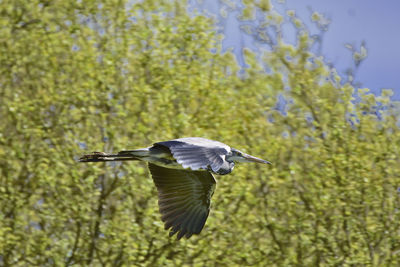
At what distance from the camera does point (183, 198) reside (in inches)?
345

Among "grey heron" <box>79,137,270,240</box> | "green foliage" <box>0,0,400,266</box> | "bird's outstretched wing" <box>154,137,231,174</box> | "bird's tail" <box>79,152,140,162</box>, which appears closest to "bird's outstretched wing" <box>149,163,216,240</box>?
"grey heron" <box>79,137,270,240</box>

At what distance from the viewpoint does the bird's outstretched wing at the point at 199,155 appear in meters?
7.37

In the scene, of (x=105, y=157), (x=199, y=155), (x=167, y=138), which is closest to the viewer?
(x=199, y=155)

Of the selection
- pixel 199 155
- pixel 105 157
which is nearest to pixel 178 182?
pixel 105 157

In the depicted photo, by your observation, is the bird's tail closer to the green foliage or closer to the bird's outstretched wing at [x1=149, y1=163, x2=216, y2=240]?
the bird's outstretched wing at [x1=149, y1=163, x2=216, y2=240]

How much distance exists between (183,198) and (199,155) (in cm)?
132

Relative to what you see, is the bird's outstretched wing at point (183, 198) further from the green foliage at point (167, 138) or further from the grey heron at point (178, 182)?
the green foliage at point (167, 138)

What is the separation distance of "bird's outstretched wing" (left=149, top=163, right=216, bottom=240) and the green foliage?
1.95 metres

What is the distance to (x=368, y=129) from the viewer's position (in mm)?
12016

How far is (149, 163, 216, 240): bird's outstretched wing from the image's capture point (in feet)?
28.0

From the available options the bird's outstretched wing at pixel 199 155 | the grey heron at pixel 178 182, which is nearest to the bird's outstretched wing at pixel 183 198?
the grey heron at pixel 178 182

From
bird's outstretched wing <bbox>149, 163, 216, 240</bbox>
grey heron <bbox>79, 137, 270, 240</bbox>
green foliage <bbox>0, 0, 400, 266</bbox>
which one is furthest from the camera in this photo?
green foliage <bbox>0, 0, 400, 266</bbox>

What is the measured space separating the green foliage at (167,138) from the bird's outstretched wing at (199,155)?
2976 millimetres

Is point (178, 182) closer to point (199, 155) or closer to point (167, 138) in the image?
point (199, 155)
